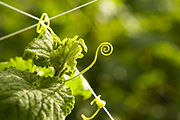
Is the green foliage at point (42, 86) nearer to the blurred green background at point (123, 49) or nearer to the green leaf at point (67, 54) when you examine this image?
the green leaf at point (67, 54)

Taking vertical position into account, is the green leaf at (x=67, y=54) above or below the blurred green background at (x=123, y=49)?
below

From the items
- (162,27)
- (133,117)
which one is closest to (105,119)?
(133,117)

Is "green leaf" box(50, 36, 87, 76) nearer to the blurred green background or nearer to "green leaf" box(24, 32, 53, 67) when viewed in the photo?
"green leaf" box(24, 32, 53, 67)

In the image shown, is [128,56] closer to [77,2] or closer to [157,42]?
[157,42]

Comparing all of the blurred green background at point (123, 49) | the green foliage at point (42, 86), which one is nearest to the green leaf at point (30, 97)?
the green foliage at point (42, 86)

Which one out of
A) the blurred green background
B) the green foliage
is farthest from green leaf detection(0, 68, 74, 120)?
the blurred green background

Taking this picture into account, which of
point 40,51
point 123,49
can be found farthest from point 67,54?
point 123,49
